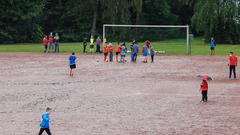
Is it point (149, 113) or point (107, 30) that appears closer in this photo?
point (149, 113)

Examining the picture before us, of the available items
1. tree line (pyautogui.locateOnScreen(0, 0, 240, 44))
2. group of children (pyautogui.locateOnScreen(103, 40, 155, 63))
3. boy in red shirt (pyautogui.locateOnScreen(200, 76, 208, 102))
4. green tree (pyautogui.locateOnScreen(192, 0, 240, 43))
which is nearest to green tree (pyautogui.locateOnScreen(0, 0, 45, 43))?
→ tree line (pyautogui.locateOnScreen(0, 0, 240, 44))

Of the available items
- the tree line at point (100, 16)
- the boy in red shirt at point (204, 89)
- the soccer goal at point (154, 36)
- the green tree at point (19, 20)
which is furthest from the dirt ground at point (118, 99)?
the green tree at point (19, 20)

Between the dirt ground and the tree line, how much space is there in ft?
93.4

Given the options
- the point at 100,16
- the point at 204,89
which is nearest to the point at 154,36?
the point at 100,16

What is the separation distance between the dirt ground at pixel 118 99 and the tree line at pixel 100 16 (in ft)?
93.4

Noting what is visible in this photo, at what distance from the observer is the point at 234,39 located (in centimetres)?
7062

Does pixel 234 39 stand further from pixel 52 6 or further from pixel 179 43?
pixel 52 6

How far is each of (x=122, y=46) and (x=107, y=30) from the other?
2709cm

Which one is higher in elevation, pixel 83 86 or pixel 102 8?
pixel 102 8

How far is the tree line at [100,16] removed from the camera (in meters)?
67.8

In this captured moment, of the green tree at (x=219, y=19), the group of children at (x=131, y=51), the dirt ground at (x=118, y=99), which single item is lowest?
the dirt ground at (x=118, y=99)

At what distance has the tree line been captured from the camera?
222ft

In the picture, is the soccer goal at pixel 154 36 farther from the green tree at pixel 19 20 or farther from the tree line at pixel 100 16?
the green tree at pixel 19 20

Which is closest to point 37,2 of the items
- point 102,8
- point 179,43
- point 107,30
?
point 102,8
